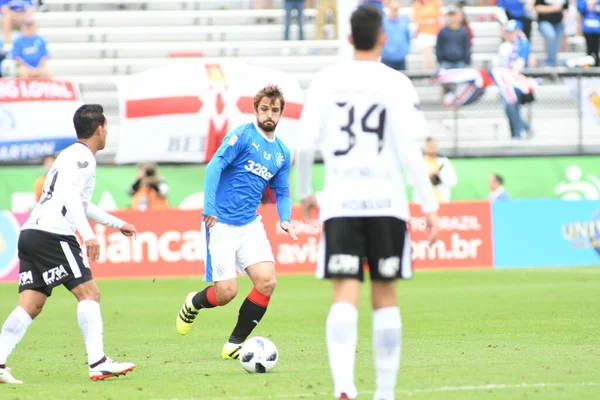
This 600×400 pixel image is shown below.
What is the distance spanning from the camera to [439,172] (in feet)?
79.0

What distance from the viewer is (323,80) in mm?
6898

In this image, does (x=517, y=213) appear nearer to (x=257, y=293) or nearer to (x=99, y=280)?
(x=99, y=280)

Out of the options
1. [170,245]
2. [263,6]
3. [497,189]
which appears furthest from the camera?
[263,6]

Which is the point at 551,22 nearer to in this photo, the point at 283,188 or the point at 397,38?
the point at 397,38

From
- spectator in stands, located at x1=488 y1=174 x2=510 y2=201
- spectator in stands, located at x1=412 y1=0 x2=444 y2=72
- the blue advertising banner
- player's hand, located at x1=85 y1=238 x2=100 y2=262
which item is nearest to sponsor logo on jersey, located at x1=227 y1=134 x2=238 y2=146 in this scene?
player's hand, located at x1=85 y1=238 x2=100 y2=262

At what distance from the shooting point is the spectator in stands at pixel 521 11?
90.6 ft

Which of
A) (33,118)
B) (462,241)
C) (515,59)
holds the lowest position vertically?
(462,241)

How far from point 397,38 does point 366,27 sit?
1918cm

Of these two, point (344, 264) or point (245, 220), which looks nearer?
point (344, 264)

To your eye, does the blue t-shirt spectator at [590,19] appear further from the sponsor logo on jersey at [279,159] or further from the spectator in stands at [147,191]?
the sponsor logo on jersey at [279,159]

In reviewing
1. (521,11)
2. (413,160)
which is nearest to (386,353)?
(413,160)

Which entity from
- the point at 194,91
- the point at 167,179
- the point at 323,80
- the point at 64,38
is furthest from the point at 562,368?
the point at 64,38

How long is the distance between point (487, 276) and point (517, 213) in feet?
8.21

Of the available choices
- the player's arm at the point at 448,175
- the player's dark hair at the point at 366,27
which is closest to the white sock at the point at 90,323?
the player's dark hair at the point at 366,27
